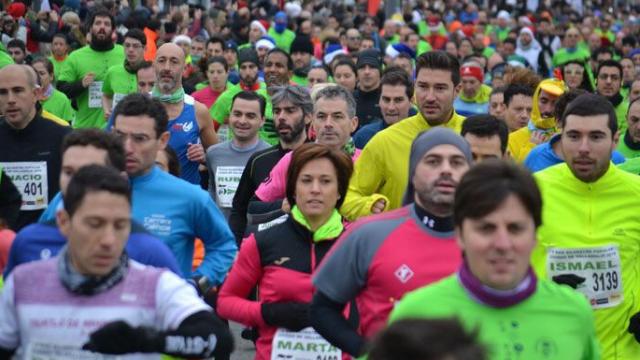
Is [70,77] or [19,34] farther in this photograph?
[19,34]

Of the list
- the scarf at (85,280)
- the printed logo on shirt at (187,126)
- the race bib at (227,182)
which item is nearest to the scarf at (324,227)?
the scarf at (85,280)

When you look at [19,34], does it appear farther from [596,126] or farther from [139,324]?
[139,324]

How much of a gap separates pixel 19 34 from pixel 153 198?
13593 millimetres

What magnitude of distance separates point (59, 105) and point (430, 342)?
11.8 metres

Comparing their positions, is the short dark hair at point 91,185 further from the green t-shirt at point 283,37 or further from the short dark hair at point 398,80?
the green t-shirt at point 283,37

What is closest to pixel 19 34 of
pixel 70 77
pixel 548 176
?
pixel 70 77

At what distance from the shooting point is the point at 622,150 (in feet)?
34.9

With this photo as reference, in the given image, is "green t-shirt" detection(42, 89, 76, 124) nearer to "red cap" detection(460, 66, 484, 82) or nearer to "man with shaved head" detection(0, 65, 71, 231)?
"red cap" detection(460, 66, 484, 82)

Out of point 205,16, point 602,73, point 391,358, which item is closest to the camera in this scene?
point 391,358

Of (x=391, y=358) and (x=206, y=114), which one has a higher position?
(x=391, y=358)

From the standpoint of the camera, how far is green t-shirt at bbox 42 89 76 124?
560 inches

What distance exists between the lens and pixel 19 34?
65.4 ft

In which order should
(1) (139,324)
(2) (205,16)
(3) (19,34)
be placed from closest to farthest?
1. (1) (139,324)
2. (3) (19,34)
3. (2) (205,16)

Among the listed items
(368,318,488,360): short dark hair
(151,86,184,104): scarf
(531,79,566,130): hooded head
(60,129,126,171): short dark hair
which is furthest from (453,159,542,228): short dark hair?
(151,86,184,104): scarf
